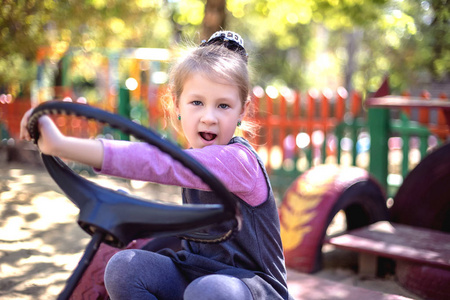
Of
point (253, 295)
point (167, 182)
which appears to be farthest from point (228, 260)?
point (167, 182)

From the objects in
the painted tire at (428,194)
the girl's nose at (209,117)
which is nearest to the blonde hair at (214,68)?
the girl's nose at (209,117)

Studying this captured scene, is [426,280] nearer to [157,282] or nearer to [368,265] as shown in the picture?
[368,265]

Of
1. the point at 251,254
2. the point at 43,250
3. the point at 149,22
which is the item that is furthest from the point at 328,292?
the point at 149,22

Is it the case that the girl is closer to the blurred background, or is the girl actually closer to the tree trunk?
the blurred background

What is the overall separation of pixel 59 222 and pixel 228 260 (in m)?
3.00

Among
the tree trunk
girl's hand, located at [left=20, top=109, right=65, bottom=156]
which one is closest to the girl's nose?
girl's hand, located at [left=20, top=109, right=65, bottom=156]

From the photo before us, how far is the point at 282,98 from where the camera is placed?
6848mm

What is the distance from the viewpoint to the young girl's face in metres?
1.67

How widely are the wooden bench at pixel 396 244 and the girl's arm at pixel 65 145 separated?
7.18 feet

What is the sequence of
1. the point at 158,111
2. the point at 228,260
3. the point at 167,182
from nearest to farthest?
the point at 167,182 → the point at 228,260 → the point at 158,111

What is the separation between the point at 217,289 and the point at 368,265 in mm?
2202

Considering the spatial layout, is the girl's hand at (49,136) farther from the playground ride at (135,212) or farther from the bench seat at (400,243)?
the bench seat at (400,243)

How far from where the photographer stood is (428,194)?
3.38 m

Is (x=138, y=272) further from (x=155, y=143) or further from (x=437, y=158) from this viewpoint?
(x=437, y=158)
